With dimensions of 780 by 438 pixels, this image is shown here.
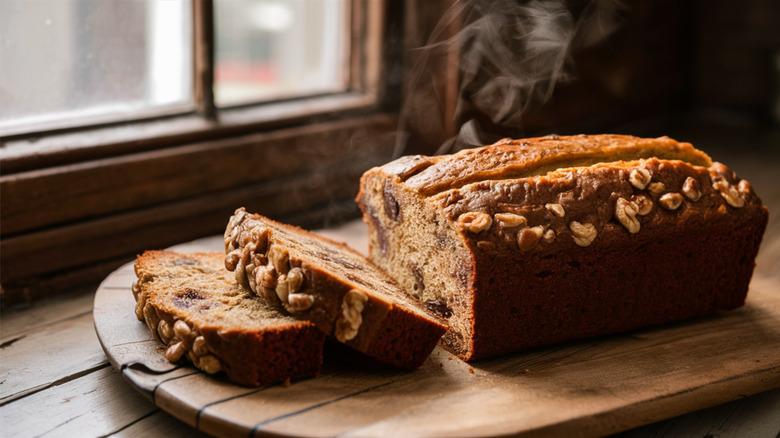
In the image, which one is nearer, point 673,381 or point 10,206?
point 673,381

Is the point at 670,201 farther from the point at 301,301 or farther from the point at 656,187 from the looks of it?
the point at 301,301

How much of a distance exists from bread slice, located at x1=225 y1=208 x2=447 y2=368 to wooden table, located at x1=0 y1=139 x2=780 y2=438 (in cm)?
16

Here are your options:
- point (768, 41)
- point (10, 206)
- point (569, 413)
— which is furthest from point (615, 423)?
point (768, 41)

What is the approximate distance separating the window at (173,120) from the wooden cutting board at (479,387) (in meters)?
0.47

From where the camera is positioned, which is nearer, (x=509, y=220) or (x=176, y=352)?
(x=176, y=352)

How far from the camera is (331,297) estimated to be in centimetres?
160

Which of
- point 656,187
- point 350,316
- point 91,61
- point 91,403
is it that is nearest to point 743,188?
point 656,187

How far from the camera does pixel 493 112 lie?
336cm

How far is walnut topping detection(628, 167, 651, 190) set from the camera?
1.92 meters

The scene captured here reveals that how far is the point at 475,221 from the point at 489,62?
1690 millimetres

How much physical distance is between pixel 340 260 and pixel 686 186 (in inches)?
37.7

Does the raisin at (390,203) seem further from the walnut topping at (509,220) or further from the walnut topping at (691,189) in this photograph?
the walnut topping at (691,189)

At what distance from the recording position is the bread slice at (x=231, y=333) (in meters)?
1.55

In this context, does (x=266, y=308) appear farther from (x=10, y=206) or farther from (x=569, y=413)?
(x=10, y=206)
